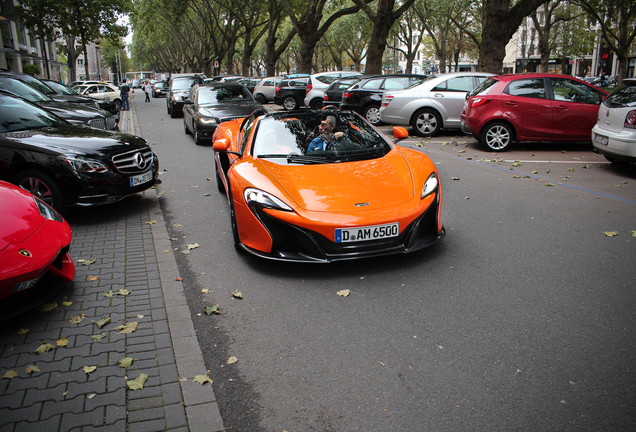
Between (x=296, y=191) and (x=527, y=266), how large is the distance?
2.24 metres

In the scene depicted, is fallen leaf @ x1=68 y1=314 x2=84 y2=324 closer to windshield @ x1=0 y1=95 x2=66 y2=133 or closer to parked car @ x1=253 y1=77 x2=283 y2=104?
windshield @ x1=0 y1=95 x2=66 y2=133

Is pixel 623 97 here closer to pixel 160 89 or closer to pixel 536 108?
pixel 536 108

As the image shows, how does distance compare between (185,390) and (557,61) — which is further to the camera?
(557,61)

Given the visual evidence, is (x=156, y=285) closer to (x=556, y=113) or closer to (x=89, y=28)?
(x=556, y=113)

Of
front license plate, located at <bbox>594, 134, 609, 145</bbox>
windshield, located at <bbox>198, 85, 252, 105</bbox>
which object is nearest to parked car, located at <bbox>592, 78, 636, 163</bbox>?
front license plate, located at <bbox>594, 134, 609, 145</bbox>

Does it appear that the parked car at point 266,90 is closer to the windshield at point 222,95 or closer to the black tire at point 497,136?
the windshield at point 222,95

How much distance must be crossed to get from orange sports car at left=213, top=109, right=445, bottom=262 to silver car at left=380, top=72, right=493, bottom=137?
8.47 metres

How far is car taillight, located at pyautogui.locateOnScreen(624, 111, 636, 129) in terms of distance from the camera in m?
7.97

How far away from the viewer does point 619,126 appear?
8250 mm

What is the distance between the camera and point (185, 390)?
9.54ft

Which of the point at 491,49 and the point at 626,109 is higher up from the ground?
the point at 491,49

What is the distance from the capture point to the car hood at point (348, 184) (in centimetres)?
441

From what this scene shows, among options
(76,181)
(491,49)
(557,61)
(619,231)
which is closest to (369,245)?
(619,231)

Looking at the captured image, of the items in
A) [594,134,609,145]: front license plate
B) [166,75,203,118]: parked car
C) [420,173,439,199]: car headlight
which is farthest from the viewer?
[166,75,203,118]: parked car
